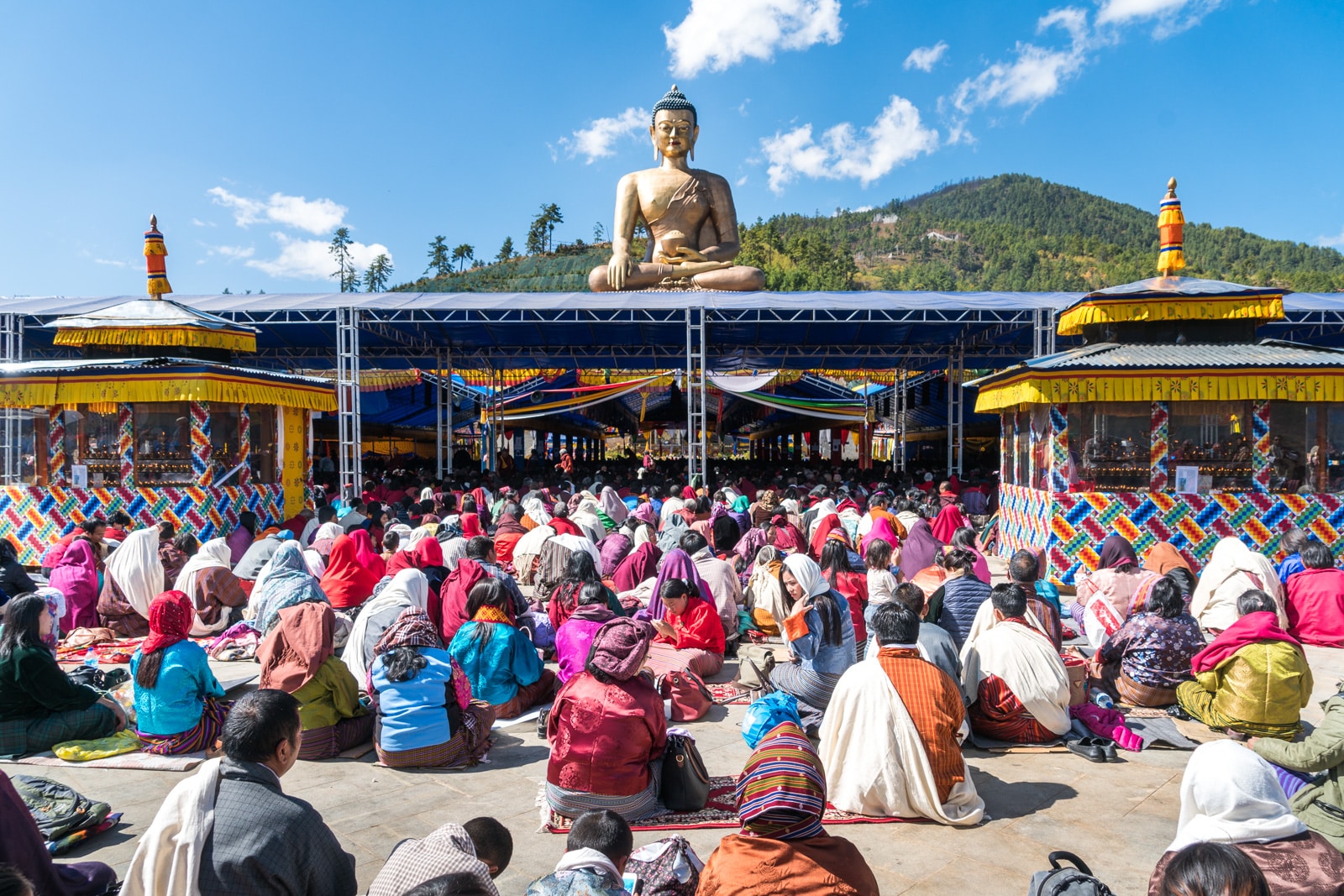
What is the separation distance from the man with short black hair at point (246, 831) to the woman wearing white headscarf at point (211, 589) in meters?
5.23

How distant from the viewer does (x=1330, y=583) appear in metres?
6.70

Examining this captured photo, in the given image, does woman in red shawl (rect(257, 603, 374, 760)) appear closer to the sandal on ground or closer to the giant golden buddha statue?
the sandal on ground

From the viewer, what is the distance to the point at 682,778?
3742mm

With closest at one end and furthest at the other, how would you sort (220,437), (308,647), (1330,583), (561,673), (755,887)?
(755,887) → (308,647) → (561,673) → (1330,583) → (220,437)

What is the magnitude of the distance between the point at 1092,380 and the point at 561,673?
6706mm

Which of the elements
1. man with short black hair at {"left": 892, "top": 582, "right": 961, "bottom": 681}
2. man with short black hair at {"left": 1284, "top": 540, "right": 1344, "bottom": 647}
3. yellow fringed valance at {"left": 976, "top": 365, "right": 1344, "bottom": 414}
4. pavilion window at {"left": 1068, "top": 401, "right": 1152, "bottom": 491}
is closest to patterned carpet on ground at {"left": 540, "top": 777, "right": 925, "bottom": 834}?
man with short black hair at {"left": 892, "top": 582, "right": 961, "bottom": 681}

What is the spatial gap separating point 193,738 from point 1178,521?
30.1 feet

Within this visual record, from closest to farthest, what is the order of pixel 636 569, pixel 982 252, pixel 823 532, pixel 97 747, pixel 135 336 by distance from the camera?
pixel 97 747 < pixel 636 569 < pixel 823 532 < pixel 135 336 < pixel 982 252

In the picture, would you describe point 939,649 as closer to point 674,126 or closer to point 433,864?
point 433,864

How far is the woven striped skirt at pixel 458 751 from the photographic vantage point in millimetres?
4309

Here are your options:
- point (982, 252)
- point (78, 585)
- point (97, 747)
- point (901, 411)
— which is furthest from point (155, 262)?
point (982, 252)

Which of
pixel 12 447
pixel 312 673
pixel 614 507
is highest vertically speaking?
pixel 12 447

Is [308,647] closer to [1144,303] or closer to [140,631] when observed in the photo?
[140,631]

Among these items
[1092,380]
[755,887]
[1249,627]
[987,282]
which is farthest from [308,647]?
[987,282]
